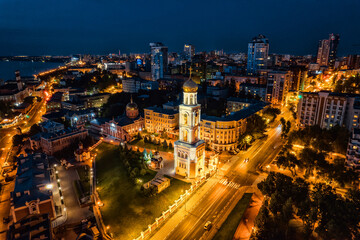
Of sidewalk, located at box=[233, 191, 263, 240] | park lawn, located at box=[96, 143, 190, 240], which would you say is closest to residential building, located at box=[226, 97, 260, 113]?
sidewalk, located at box=[233, 191, 263, 240]

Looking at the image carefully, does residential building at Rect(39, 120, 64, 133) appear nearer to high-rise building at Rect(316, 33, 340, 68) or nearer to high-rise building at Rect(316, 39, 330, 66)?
high-rise building at Rect(316, 33, 340, 68)

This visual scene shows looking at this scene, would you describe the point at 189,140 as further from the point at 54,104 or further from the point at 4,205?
the point at 54,104

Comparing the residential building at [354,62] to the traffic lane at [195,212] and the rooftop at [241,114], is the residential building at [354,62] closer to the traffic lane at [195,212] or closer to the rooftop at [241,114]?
the rooftop at [241,114]

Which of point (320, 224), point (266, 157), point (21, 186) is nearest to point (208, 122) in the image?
point (266, 157)

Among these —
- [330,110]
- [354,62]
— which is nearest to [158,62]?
[330,110]

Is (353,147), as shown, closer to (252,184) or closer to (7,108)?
(252,184)

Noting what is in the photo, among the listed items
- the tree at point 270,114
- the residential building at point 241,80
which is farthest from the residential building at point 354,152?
the residential building at point 241,80

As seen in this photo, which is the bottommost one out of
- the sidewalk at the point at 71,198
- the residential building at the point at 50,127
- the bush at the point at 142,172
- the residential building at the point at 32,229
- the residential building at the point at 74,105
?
the sidewalk at the point at 71,198
